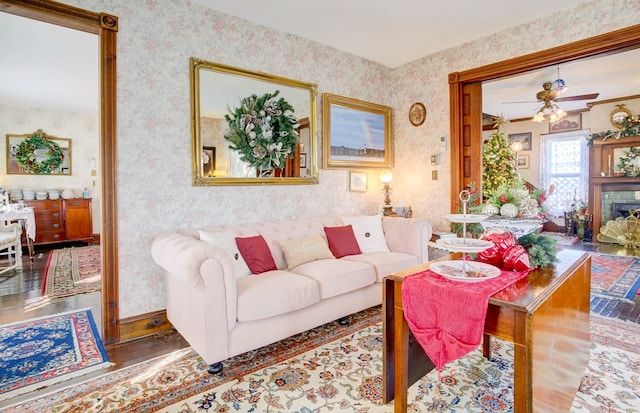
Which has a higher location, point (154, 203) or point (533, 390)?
point (154, 203)

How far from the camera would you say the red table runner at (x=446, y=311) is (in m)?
1.36

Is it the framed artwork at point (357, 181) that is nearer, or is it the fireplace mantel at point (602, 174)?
the framed artwork at point (357, 181)

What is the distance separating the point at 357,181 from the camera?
14.2ft

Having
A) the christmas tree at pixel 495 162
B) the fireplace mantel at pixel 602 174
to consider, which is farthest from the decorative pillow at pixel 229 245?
the fireplace mantel at pixel 602 174

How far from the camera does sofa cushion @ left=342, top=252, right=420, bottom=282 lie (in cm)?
304

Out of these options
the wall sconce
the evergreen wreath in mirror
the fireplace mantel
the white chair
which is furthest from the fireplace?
the white chair

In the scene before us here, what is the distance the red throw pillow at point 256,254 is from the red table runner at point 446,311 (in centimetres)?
146

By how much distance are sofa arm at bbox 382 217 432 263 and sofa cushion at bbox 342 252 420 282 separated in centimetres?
9

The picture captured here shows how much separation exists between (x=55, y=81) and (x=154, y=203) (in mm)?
3764

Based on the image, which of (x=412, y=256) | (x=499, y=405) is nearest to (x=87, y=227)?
(x=412, y=256)

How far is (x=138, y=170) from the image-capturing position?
273 cm

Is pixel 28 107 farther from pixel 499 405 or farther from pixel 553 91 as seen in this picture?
pixel 553 91

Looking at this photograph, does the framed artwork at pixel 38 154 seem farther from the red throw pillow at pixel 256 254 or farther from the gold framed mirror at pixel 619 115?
the gold framed mirror at pixel 619 115

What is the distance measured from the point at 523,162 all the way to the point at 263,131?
7.54 metres
